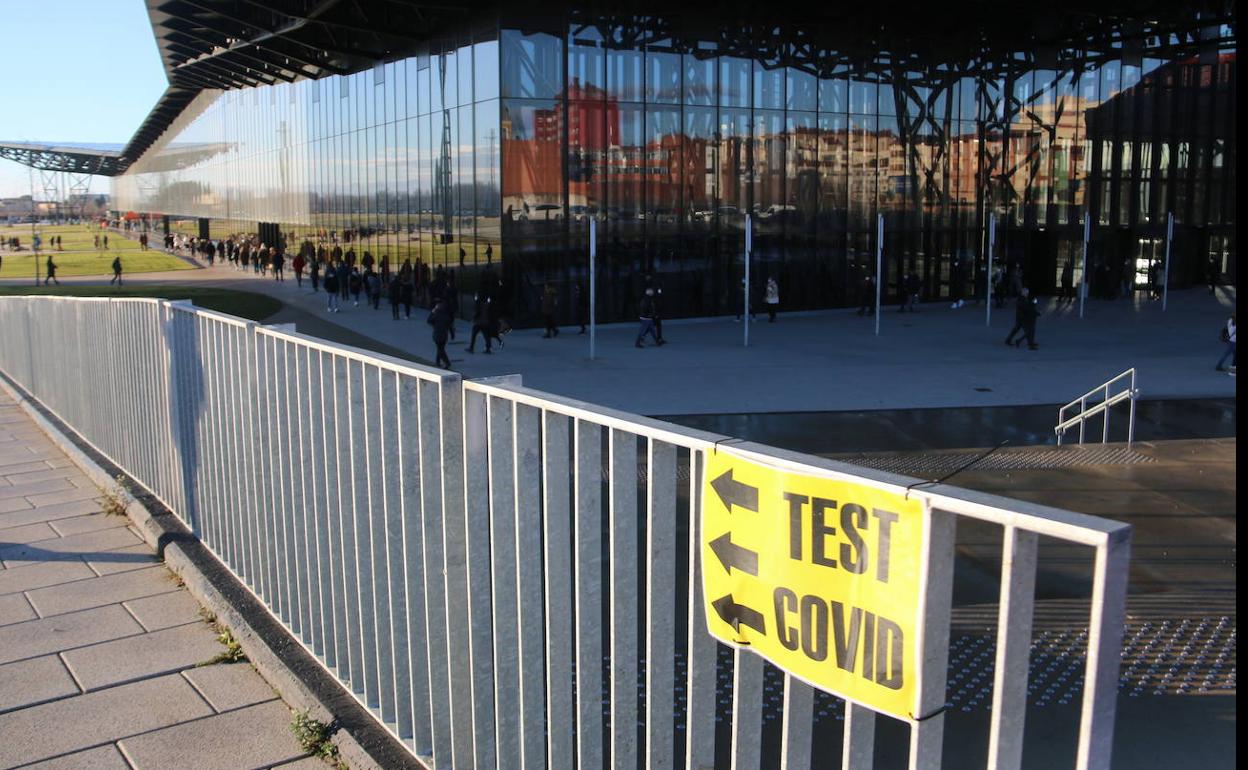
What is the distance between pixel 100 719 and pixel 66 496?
14.1ft

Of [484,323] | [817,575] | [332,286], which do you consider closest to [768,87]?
[484,323]

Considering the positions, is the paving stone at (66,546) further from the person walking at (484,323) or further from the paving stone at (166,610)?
the person walking at (484,323)

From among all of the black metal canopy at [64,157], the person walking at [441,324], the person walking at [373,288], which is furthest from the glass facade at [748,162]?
the black metal canopy at [64,157]

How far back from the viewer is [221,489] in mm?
6340

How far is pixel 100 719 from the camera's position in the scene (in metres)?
4.62

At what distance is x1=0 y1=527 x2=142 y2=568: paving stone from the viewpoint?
6793 mm

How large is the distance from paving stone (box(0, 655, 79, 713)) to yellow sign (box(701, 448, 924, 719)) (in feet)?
11.3

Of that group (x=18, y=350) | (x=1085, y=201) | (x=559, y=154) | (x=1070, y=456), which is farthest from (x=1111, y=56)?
(x=18, y=350)

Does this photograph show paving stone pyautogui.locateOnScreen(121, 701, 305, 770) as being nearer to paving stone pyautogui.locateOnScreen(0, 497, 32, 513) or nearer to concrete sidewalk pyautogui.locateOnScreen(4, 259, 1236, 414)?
paving stone pyautogui.locateOnScreen(0, 497, 32, 513)

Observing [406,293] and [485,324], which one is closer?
[485,324]

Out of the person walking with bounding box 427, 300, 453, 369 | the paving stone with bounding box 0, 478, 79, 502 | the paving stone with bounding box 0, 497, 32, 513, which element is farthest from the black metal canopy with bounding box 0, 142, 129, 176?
the paving stone with bounding box 0, 497, 32, 513

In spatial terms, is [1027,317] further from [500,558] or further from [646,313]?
[500,558]

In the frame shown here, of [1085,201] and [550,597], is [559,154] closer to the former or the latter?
[1085,201]

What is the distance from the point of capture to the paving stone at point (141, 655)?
5.06m
